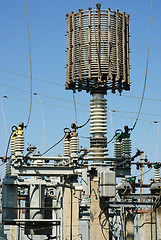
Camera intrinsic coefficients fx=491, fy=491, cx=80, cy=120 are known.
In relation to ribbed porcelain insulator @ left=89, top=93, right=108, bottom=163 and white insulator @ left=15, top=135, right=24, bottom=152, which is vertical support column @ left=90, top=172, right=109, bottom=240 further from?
white insulator @ left=15, top=135, right=24, bottom=152

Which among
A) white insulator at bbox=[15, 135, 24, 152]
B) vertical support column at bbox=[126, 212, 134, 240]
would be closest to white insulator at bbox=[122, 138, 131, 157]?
white insulator at bbox=[15, 135, 24, 152]

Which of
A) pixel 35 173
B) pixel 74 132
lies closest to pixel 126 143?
pixel 74 132

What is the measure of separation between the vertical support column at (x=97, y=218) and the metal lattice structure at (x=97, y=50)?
13.8ft

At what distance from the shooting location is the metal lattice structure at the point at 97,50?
2003cm

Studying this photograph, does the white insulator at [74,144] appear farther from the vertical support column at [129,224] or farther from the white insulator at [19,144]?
the vertical support column at [129,224]

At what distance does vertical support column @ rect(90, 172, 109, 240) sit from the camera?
1945cm

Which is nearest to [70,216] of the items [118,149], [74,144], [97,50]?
[74,144]

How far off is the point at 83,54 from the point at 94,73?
3.04 ft

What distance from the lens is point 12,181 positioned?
31219 mm

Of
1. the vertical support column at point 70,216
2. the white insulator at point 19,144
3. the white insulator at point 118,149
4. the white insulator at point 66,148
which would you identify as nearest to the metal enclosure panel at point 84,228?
the vertical support column at point 70,216

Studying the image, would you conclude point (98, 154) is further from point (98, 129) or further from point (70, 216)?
point (70, 216)

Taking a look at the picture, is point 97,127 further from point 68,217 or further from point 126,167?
point 68,217

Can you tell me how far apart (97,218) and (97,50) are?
6753mm

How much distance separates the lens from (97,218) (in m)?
19.5
